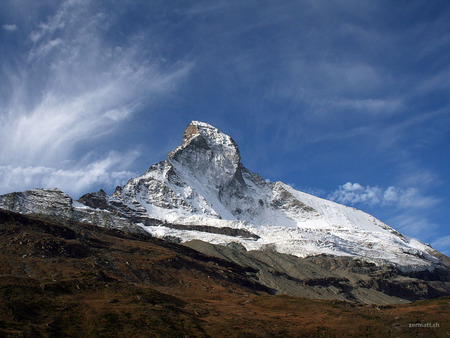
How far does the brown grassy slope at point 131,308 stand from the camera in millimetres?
46344

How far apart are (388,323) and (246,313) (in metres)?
19.6

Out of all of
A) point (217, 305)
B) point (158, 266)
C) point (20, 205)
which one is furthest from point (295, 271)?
point (20, 205)

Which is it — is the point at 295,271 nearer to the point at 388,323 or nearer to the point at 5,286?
the point at 388,323

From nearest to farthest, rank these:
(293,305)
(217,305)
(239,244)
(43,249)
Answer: (217,305) → (293,305) → (43,249) → (239,244)

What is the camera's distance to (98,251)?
4099 inches

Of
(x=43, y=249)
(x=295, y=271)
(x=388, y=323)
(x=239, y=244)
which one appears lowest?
(x=388, y=323)

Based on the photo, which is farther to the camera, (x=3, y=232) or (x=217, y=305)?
(x=3, y=232)

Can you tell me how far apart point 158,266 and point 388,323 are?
205 ft

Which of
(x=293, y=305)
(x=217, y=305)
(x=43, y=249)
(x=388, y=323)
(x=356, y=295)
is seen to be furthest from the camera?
(x=356, y=295)

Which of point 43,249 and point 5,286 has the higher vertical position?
point 43,249

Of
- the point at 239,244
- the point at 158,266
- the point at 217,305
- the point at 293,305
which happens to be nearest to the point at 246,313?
the point at 217,305

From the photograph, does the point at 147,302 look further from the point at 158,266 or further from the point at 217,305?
the point at 158,266

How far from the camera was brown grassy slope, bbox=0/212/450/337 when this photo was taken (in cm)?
4634

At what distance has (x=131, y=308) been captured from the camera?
52.4 meters
